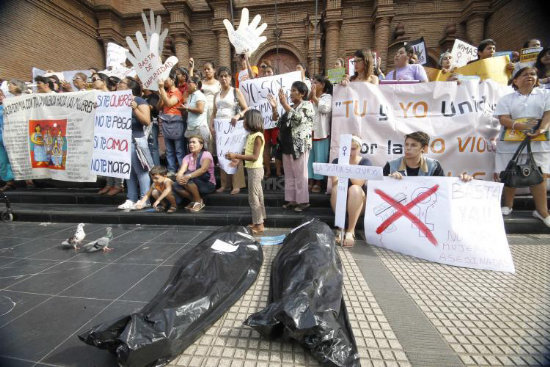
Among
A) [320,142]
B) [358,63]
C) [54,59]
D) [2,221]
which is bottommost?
[2,221]

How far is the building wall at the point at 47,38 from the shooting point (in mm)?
8781

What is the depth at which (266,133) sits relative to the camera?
16.1ft

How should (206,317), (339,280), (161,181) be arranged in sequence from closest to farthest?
1. (206,317)
2. (339,280)
3. (161,181)

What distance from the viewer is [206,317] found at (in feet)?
5.39

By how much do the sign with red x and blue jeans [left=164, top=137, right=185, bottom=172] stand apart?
3512 mm

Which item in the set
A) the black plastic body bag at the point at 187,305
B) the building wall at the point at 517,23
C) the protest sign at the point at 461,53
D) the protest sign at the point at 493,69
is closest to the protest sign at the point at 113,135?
the black plastic body bag at the point at 187,305

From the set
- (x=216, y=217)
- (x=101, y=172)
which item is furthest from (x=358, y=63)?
(x=101, y=172)

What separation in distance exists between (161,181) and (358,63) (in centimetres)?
363

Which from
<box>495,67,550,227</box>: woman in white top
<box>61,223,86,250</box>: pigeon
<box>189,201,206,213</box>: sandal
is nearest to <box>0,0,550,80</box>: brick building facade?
<box>495,67,550,227</box>: woman in white top

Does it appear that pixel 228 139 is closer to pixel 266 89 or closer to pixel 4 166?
pixel 266 89

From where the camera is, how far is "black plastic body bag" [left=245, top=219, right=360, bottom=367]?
1.36 meters

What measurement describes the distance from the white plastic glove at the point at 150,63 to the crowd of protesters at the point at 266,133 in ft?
0.56

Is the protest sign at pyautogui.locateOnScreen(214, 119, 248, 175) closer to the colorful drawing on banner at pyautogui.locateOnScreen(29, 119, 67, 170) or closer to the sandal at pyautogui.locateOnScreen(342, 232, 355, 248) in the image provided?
the sandal at pyautogui.locateOnScreen(342, 232, 355, 248)

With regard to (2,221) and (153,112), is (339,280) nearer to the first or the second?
(153,112)
